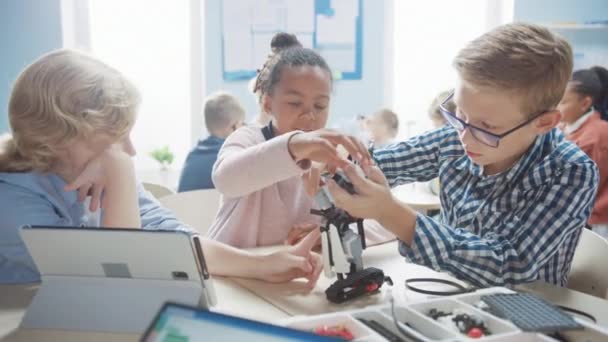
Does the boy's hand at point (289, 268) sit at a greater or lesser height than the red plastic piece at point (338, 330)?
lesser

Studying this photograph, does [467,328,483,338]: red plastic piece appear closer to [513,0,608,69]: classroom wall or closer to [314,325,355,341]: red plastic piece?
[314,325,355,341]: red plastic piece

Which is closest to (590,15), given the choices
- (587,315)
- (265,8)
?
(265,8)

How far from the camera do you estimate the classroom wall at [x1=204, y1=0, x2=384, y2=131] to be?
4.13m

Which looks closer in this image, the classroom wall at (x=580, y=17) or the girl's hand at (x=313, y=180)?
the girl's hand at (x=313, y=180)

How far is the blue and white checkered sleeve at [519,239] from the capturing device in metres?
1.16

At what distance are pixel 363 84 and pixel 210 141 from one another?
1642 millimetres

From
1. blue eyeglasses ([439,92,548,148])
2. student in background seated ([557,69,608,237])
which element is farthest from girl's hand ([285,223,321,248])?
student in background seated ([557,69,608,237])

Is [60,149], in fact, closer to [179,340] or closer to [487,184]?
[179,340]

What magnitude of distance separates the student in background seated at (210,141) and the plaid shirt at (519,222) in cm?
183

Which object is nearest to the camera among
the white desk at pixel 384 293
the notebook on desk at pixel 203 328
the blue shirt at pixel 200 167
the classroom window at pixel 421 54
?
the notebook on desk at pixel 203 328

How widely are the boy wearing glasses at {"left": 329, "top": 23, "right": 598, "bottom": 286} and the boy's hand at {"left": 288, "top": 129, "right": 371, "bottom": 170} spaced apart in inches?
1.9

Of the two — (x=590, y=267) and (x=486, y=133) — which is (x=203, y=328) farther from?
(x=590, y=267)

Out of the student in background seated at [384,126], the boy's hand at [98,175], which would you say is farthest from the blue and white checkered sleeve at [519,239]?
the student in background seated at [384,126]

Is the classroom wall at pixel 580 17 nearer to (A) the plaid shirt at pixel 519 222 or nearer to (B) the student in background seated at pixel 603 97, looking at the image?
(B) the student in background seated at pixel 603 97
